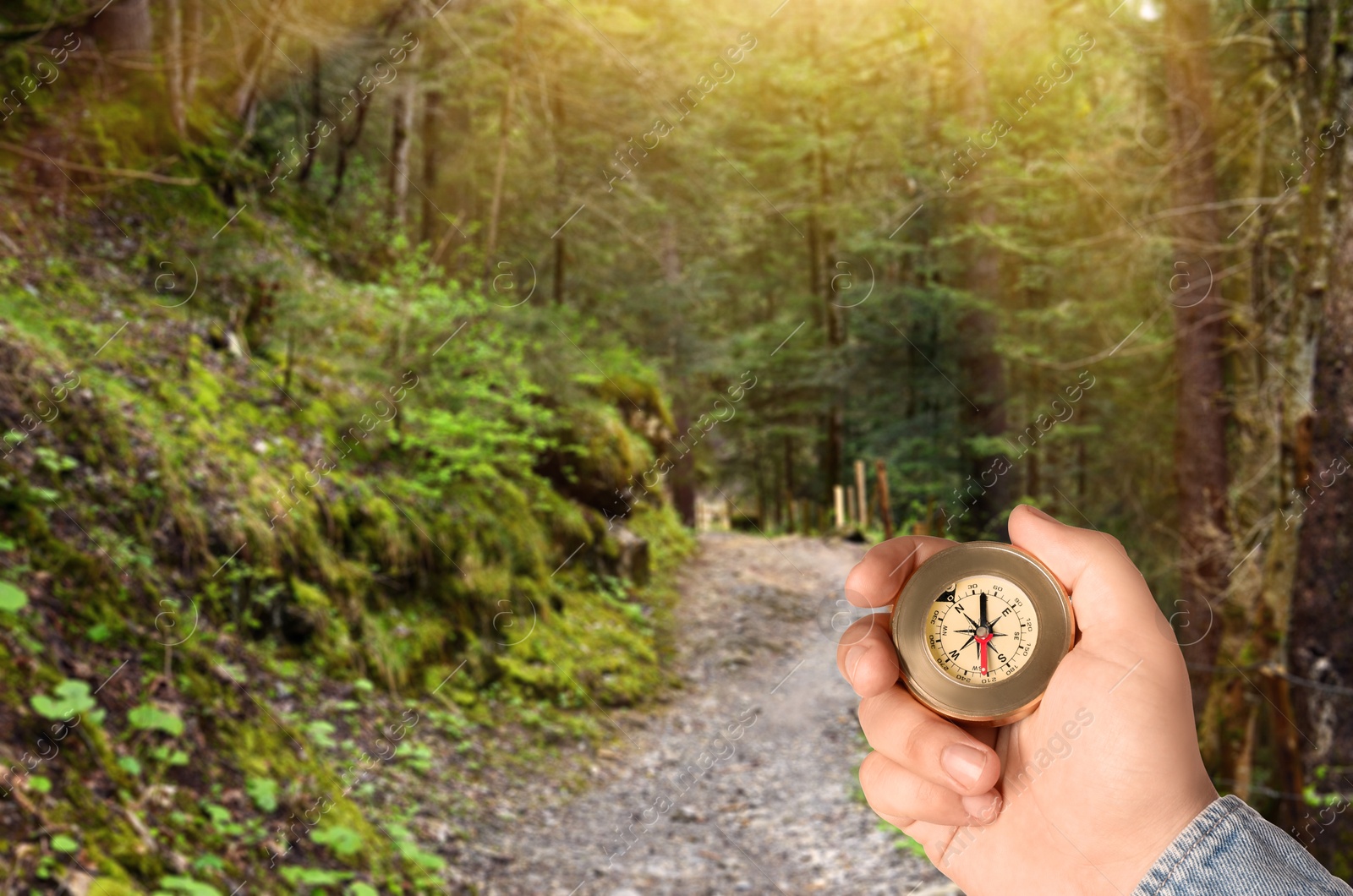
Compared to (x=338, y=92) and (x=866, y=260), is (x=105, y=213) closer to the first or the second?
(x=338, y=92)

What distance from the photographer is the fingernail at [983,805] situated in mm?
1498

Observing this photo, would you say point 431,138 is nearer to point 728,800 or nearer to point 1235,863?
point 728,800

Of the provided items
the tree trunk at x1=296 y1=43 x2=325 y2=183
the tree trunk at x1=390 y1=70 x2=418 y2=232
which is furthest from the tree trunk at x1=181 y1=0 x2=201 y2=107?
the tree trunk at x1=390 y1=70 x2=418 y2=232

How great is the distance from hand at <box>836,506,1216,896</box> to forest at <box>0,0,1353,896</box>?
2.10 m

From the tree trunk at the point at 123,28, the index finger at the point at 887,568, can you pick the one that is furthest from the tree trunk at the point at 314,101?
the index finger at the point at 887,568

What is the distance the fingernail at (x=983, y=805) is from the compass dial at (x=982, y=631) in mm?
208

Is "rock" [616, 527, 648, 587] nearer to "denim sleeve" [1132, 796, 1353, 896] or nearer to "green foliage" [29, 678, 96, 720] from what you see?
"green foliage" [29, 678, 96, 720]

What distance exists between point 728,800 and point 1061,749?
4.51 meters

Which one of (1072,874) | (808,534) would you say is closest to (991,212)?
(808,534)

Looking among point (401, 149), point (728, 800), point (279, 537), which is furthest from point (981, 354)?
point (279, 537)

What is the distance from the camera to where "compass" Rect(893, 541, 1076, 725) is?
4.82ft

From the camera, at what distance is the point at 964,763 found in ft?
4.70

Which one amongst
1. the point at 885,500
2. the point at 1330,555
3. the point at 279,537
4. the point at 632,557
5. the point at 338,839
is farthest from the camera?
the point at 885,500

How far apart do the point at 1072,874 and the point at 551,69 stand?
344 inches
